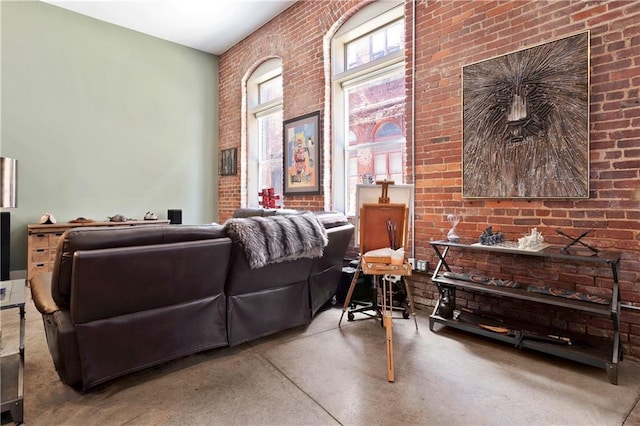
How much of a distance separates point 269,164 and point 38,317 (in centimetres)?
379

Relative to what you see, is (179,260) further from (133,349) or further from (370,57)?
(370,57)

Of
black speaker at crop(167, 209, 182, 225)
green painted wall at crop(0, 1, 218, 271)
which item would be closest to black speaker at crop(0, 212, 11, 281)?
green painted wall at crop(0, 1, 218, 271)

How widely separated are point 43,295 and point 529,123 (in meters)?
3.72

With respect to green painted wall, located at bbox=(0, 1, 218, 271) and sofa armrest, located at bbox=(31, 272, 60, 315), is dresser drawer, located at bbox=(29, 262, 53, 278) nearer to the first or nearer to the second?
green painted wall, located at bbox=(0, 1, 218, 271)

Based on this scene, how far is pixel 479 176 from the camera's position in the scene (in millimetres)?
3096

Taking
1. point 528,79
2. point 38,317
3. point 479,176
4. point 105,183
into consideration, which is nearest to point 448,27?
point 528,79

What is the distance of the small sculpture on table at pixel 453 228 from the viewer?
3.08 metres

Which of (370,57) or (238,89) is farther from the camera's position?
(238,89)

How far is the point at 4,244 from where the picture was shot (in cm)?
434

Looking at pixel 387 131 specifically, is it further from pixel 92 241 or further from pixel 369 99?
pixel 92 241

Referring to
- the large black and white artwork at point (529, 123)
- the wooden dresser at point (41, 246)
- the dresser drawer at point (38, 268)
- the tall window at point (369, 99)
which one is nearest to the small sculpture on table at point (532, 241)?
Answer: the large black and white artwork at point (529, 123)

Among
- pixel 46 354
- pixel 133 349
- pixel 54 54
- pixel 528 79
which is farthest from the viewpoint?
pixel 54 54

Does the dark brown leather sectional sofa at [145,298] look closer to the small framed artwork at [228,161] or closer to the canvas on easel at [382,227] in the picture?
the canvas on easel at [382,227]

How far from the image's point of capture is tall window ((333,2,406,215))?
3967 millimetres
